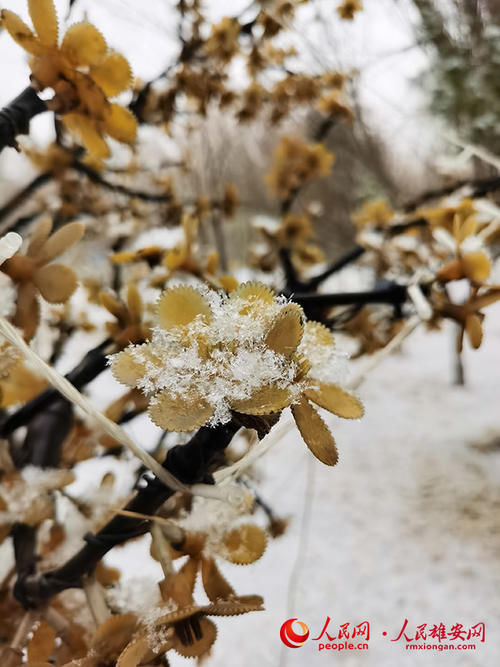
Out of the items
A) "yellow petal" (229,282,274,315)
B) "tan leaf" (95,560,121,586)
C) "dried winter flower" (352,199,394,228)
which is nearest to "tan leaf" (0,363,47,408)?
"tan leaf" (95,560,121,586)

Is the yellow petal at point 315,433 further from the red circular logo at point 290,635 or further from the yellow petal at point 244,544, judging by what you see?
the red circular logo at point 290,635

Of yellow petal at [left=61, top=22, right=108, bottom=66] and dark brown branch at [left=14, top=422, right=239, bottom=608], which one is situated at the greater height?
yellow petal at [left=61, top=22, right=108, bottom=66]

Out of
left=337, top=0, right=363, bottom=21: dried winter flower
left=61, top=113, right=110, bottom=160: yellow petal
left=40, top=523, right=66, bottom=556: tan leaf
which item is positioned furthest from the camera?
left=337, top=0, right=363, bottom=21: dried winter flower

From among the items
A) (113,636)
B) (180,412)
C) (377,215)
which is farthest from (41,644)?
(377,215)

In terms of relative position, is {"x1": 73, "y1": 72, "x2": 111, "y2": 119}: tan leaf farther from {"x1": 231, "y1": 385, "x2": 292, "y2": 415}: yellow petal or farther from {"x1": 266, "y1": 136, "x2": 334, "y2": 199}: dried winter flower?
{"x1": 266, "y1": 136, "x2": 334, "y2": 199}: dried winter flower

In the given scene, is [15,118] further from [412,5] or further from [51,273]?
[412,5]

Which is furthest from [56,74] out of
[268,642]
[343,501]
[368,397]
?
[368,397]

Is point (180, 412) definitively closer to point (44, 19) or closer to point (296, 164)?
point (44, 19)
